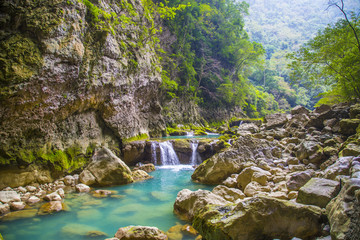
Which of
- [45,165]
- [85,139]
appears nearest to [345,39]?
[85,139]

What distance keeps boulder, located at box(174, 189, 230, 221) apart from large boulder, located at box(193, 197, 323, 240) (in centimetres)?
133

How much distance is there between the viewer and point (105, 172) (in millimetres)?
7906

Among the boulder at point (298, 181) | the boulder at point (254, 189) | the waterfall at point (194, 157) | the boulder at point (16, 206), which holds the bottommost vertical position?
the waterfall at point (194, 157)

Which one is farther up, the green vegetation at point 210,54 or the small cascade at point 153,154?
the green vegetation at point 210,54

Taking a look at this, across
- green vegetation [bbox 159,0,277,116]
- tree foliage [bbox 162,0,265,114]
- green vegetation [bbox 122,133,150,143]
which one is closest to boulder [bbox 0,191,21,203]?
green vegetation [bbox 122,133,150,143]

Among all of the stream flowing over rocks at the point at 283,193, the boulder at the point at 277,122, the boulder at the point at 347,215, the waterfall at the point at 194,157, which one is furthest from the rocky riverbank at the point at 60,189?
the boulder at the point at 277,122

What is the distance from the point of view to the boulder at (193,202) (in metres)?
4.65

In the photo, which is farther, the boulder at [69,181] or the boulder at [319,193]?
the boulder at [69,181]

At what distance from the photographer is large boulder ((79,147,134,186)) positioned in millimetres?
7771

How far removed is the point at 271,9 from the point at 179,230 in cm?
14110

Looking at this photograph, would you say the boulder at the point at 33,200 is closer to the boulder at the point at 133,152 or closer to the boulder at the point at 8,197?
the boulder at the point at 8,197

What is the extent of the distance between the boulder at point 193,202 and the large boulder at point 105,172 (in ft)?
11.2

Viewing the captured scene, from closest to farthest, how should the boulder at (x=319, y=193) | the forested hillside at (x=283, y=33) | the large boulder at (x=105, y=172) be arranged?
the boulder at (x=319, y=193) < the large boulder at (x=105, y=172) < the forested hillside at (x=283, y=33)

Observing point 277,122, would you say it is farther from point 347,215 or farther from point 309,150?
point 347,215
